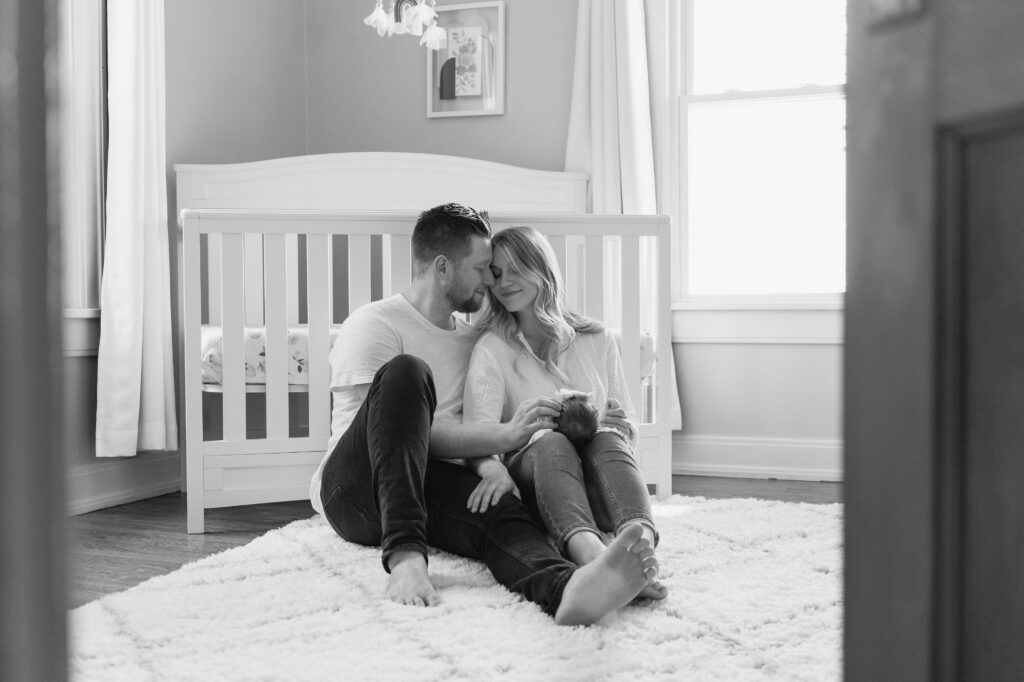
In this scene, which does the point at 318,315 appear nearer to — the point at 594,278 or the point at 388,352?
the point at 388,352

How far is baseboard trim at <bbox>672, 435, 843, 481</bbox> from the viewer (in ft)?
10.5

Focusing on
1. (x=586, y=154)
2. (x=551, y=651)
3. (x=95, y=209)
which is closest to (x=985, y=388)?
(x=551, y=651)

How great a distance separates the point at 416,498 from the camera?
65.0 inches

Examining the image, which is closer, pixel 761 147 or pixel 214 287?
pixel 214 287

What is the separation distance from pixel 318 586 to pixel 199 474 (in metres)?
0.73

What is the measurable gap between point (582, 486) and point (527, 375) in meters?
0.42

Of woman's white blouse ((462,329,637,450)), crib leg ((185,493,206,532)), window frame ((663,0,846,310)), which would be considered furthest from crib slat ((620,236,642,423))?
crib leg ((185,493,206,532))

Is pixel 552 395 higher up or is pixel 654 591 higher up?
pixel 552 395

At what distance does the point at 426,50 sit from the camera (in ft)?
12.1

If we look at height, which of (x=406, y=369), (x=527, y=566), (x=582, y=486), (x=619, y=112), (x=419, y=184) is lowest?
(x=527, y=566)

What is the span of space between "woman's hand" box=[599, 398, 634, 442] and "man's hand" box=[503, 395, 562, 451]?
13 cm

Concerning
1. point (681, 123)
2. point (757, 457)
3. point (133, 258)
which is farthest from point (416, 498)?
point (681, 123)

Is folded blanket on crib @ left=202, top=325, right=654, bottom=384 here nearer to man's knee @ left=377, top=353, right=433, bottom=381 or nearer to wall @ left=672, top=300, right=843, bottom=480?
man's knee @ left=377, top=353, right=433, bottom=381

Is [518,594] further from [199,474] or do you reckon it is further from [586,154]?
[586,154]
